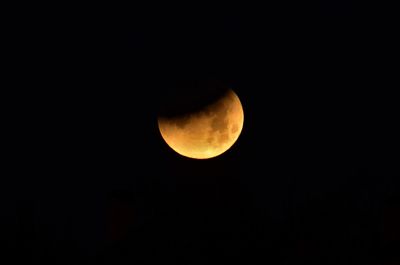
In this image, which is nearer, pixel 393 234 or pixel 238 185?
pixel 393 234

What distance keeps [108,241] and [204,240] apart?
2.39m

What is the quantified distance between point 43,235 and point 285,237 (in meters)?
11.5

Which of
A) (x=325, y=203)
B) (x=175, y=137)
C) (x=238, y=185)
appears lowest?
(x=175, y=137)

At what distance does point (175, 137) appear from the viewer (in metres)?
11.9

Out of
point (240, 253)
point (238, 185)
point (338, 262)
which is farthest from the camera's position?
point (238, 185)

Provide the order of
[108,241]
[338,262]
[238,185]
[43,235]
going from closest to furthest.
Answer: [338,262] < [108,241] < [238,185] < [43,235]

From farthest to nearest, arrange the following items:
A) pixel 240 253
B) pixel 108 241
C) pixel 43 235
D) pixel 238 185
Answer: pixel 43 235, pixel 238 185, pixel 108 241, pixel 240 253

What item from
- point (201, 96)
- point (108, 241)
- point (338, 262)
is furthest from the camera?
point (108, 241)

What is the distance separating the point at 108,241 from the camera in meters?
14.2

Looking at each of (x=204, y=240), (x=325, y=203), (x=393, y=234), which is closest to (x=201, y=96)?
(x=204, y=240)

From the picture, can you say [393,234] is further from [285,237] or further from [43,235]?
[43,235]

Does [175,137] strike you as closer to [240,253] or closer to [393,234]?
[240,253]

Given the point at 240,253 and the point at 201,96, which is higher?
the point at 201,96

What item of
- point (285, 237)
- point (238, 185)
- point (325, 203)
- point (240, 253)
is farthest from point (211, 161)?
point (325, 203)
